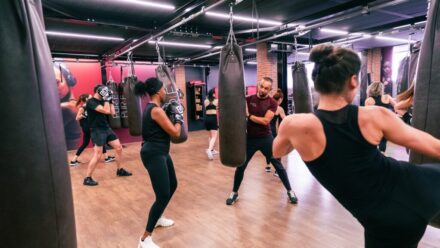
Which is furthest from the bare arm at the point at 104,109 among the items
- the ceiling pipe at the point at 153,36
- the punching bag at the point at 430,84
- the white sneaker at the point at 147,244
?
the punching bag at the point at 430,84

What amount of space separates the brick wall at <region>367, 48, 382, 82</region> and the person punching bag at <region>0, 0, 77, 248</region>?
10.2 metres

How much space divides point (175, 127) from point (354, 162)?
1482 millimetres

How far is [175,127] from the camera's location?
2215mm

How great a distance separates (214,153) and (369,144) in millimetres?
5215

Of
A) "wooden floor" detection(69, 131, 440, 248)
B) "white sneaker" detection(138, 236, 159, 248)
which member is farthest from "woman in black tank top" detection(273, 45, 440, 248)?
"white sneaker" detection(138, 236, 159, 248)

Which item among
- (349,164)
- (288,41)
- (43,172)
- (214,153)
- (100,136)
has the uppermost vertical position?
(288,41)

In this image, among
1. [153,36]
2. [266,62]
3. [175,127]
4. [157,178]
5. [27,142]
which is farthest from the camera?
[266,62]

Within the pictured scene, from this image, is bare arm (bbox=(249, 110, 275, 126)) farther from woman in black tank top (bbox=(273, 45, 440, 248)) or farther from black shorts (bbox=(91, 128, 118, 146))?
black shorts (bbox=(91, 128, 118, 146))

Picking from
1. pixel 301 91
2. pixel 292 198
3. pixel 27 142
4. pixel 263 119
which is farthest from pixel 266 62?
pixel 27 142

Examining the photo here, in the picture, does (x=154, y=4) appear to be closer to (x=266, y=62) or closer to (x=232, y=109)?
(x=232, y=109)

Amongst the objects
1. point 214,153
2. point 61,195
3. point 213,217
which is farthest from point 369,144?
point 214,153

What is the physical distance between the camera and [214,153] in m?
6.14

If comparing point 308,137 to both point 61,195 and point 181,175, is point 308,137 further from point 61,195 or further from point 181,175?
point 181,175

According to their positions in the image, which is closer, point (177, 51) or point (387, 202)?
point (387, 202)
